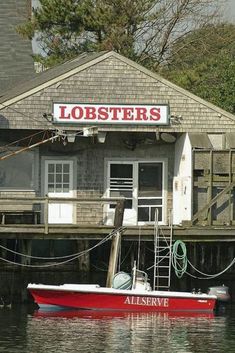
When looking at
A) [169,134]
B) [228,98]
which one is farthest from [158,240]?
[228,98]

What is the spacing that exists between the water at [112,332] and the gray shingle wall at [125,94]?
569cm

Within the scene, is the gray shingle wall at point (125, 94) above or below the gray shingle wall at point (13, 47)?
below

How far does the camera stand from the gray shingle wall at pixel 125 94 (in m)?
35.1

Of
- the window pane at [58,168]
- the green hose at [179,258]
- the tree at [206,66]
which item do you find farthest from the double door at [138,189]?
the tree at [206,66]

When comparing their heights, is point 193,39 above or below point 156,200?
above

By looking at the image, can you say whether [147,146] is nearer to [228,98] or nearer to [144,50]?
[228,98]

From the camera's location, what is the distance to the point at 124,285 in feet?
107

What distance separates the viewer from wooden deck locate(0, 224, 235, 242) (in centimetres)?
3291

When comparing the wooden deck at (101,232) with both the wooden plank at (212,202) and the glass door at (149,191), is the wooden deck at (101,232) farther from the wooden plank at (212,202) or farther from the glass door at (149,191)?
the glass door at (149,191)

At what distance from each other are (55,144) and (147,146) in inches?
109

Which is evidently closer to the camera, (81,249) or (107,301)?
(107,301)

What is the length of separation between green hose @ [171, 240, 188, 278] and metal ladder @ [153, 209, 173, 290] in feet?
0.56

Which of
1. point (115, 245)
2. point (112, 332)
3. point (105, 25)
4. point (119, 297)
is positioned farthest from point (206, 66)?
point (112, 332)

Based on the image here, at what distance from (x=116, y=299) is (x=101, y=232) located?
75.5 inches
